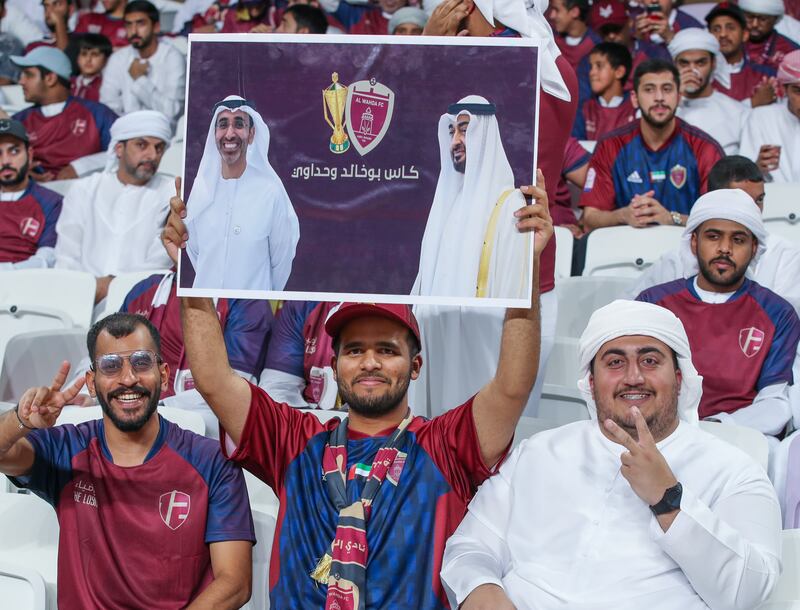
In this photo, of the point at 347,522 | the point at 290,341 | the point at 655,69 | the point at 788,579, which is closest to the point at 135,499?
the point at 347,522

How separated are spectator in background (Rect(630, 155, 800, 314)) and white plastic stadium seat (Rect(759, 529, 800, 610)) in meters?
2.05

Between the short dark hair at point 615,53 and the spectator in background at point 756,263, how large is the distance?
2546 mm

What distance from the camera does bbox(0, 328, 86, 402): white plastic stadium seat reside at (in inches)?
197

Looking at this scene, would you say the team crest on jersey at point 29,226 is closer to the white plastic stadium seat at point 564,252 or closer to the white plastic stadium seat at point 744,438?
the white plastic stadium seat at point 564,252

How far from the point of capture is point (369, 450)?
10.6ft

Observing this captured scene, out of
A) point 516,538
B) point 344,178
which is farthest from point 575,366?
point 344,178

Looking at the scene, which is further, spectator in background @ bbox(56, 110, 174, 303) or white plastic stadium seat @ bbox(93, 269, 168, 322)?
spectator in background @ bbox(56, 110, 174, 303)

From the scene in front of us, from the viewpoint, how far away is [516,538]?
3061 millimetres

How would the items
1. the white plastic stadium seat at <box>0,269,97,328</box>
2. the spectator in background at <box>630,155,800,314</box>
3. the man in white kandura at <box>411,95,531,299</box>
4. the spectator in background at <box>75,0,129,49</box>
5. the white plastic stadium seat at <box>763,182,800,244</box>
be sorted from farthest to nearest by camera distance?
the spectator in background at <box>75,0,129,49</box> → the white plastic stadium seat at <box>763,182,800,244</box> → the white plastic stadium seat at <box>0,269,97,328</box> → the spectator in background at <box>630,155,800,314</box> → the man in white kandura at <box>411,95,531,299</box>

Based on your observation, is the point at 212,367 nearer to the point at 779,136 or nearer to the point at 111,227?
the point at 111,227

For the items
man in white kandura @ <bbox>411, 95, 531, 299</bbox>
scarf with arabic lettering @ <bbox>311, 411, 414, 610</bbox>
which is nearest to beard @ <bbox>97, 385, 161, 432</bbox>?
scarf with arabic lettering @ <bbox>311, 411, 414, 610</bbox>

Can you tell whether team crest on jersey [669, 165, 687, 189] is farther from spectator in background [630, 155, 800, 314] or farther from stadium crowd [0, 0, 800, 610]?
stadium crowd [0, 0, 800, 610]

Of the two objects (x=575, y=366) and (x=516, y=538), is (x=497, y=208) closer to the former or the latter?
(x=516, y=538)

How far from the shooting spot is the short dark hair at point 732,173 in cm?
537
